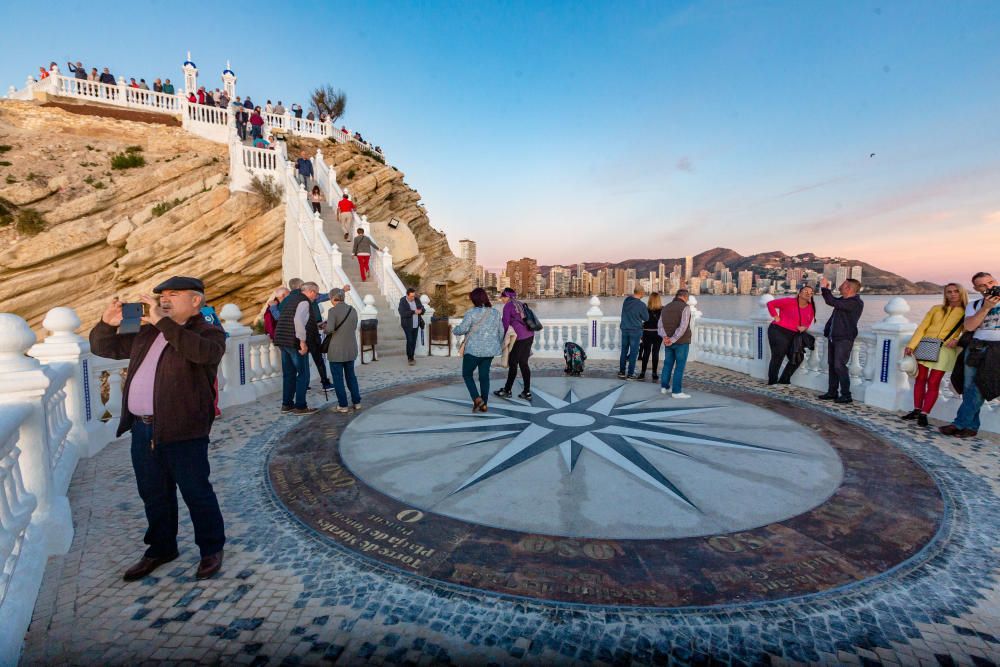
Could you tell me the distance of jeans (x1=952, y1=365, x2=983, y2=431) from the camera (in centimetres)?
497

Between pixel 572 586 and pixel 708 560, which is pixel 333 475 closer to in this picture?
pixel 572 586

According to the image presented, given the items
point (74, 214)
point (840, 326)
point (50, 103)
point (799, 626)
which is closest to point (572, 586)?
point (799, 626)

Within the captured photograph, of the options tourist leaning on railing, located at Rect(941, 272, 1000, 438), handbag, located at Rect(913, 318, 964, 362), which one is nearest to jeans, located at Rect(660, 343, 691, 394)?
handbag, located at Rect(913, 318, 964, 362)

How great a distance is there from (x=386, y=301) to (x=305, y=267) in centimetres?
476

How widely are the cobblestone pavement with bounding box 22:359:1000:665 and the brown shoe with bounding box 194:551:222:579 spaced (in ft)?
0.18

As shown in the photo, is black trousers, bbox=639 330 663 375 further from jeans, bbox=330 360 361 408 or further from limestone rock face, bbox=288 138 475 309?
limestone rock face, bbox=288 138 475 309

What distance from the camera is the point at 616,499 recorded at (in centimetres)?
366

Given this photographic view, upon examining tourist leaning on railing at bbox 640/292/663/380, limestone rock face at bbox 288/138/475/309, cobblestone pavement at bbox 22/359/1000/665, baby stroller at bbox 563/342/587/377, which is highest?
limestone rock face at bbox 288/138/475/309

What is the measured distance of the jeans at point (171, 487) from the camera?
8.60 feet

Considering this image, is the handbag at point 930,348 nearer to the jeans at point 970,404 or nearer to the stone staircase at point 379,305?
the jeans at point 970,404

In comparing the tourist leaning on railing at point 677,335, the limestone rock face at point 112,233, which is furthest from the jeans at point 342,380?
the limestone rock face at point 112,233

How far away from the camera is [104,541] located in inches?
122

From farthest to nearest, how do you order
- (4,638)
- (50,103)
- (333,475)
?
1. (50,103)
2. (333,475)
3. (4,638)

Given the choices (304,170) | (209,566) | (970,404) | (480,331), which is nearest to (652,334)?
(480,331)
